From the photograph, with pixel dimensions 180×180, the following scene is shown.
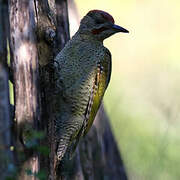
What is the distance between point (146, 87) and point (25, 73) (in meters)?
4.92

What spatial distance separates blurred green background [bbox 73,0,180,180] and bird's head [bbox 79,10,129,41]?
5.12ft

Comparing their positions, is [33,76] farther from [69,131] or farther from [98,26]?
[98,26]

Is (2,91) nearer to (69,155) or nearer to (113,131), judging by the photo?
(69,155)

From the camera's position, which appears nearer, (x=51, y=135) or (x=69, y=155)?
(x=51, y=135)

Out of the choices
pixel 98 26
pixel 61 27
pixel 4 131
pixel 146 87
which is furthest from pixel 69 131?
pixel 146 87

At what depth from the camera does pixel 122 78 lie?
35.9ft

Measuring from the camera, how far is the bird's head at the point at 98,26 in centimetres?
652

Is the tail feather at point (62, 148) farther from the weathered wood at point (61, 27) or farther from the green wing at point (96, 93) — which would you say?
the weathered wood at point (61, 27)

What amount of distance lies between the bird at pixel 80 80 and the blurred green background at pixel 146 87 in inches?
44.0

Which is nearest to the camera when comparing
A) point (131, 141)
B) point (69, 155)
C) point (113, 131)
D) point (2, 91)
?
point (2, 91)

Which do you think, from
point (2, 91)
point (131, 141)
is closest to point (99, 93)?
point (2, 91)

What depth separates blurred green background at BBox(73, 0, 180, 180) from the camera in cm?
837

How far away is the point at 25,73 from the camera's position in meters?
5.73

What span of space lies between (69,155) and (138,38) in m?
6.00
